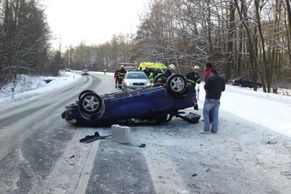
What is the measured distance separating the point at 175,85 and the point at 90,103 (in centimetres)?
238

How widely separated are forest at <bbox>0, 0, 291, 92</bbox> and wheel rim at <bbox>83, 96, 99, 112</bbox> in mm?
18732

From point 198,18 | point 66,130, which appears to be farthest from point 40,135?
point 198,18

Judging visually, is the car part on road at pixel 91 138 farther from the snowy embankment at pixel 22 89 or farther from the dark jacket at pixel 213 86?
the snowy embankment at pixel 22 89

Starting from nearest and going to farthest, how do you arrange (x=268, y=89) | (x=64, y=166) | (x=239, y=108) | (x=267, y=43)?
(x=64, y=166), (x=239, y=108), (x=268, y=89), (x=267, y=43)

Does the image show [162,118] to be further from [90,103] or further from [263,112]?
[263,112]

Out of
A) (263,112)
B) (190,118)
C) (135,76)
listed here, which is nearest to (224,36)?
(135,76)

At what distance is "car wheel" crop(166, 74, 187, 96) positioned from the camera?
12.8 m

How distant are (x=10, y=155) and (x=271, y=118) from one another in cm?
764

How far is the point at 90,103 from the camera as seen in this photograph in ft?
40.5

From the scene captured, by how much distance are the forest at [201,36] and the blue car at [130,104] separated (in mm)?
17159

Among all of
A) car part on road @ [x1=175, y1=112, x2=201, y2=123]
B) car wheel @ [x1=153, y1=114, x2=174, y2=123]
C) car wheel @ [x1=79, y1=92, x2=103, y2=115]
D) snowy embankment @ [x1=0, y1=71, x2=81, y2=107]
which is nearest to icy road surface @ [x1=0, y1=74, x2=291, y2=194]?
car wheel @ [x1=79, y1=92, x2=103, y2=115]

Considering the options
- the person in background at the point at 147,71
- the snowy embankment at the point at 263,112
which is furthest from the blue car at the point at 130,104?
the person in background at the point at 147,71

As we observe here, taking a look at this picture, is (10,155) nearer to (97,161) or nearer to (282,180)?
(97,161)

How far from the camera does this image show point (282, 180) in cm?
732
